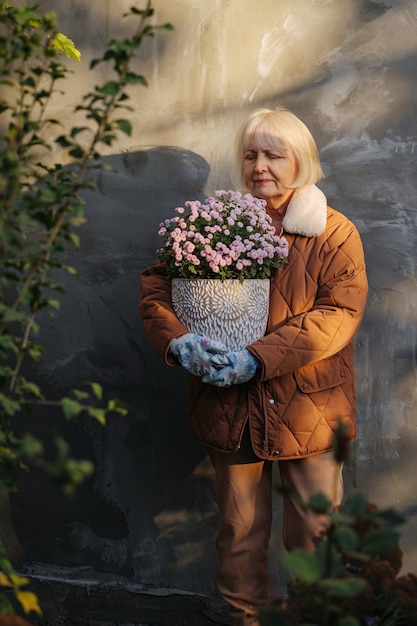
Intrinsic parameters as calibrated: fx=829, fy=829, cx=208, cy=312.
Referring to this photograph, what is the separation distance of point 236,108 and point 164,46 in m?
0.38

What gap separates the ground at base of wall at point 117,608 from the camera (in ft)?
11.1

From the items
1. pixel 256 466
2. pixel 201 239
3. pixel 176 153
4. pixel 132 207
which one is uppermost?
pixel 176 153

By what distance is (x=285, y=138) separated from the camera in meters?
2.79

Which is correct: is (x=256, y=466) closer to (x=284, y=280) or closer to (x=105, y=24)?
(x=284, y=280)

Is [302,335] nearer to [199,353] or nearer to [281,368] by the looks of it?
[281,368]

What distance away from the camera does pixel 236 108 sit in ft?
10.6

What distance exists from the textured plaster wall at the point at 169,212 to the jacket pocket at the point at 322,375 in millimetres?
420

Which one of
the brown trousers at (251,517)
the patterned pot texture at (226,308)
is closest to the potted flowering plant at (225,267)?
the patterned pot texture at (226,308)

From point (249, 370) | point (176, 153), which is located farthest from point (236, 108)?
point (249, 370)

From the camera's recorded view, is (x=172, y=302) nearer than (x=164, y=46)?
Yes

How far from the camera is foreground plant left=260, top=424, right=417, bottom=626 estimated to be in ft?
4.20

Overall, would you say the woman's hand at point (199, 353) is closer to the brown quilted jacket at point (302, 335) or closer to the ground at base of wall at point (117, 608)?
the brown quilted jacket at point (302, 335)

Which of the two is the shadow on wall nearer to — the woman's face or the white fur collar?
the woman's face

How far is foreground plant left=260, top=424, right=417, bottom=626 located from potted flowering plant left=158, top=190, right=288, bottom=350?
1.16m
